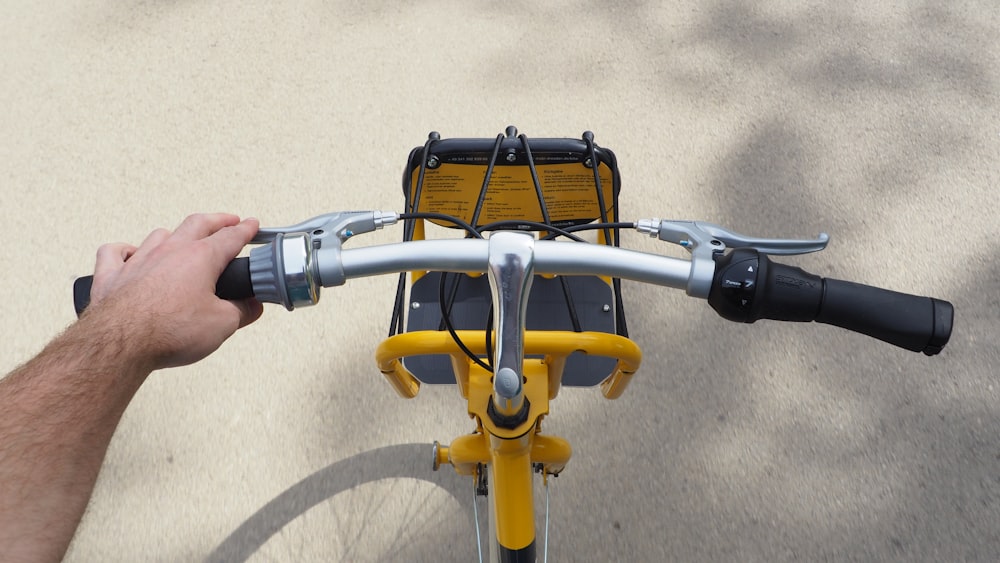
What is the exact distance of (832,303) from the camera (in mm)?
771

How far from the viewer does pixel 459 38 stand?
9.05 ft

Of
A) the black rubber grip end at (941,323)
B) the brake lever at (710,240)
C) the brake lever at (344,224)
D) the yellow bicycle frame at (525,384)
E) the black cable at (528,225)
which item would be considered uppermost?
the brake lever at (344,224)

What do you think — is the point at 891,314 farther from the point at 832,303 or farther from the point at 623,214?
the point at 623,214

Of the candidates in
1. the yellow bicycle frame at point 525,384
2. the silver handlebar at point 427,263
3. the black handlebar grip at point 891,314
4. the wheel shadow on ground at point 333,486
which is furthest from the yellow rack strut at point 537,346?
the wheel shadow on ground at point 333,486

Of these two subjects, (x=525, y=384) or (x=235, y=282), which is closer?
(x=235, y=282)

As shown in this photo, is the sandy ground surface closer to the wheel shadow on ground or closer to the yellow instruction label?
the wheel shadow on ground

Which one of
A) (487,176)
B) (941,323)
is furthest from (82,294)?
(941,323)

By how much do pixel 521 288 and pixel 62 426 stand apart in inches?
22.6

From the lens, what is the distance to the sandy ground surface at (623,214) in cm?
169

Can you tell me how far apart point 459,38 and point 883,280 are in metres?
1.80

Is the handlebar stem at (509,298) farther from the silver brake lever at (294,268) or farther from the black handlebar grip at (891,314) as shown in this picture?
the black handlebar grip at (891,314)

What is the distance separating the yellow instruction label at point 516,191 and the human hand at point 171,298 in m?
0.54

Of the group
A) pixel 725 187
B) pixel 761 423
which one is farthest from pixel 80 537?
pixel 725 187

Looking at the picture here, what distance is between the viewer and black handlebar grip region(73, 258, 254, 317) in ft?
2.77
